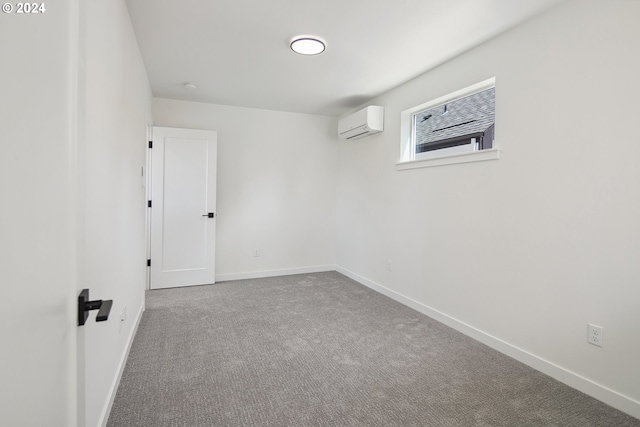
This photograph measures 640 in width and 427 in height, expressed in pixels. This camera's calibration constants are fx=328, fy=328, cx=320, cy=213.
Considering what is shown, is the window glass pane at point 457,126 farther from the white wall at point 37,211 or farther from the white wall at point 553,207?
the white wall at point 37,211

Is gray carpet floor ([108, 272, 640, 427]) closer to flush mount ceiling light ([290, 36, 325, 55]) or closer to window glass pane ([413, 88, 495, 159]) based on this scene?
window glass pane ([413, 88, 495, 159])

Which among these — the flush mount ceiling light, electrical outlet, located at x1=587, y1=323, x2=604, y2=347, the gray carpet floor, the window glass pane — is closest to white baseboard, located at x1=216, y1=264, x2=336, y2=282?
the gray carpet floor

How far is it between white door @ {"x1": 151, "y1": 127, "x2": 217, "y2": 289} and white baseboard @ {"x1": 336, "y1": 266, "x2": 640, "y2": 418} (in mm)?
2733

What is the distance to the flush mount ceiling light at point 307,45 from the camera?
2639 millimetres

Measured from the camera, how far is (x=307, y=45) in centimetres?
271

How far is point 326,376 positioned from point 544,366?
59.7 inches

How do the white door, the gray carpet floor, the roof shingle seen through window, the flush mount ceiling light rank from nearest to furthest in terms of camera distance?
1. the gray carpet floor
2. the flush mount ceiling light
3. the roof shingle seen through window
4. the white door

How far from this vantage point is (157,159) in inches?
162

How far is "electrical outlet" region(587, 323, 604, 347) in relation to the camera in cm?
199

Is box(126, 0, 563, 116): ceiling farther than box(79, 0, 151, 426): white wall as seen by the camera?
Yes

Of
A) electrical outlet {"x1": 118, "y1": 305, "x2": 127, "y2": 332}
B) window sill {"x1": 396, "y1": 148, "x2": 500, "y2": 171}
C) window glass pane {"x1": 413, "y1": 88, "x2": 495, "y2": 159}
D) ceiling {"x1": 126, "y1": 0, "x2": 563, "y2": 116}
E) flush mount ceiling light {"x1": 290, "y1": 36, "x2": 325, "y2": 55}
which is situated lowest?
electrical outlet {"x1": 118, "y1": 305, "x2": 127, "y2": 332}

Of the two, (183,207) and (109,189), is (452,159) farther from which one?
(183,207)

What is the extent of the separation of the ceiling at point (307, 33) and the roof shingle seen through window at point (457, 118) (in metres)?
0.43

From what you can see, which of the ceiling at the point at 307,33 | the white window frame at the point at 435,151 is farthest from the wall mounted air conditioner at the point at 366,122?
the white window frame at the point at 435,151
